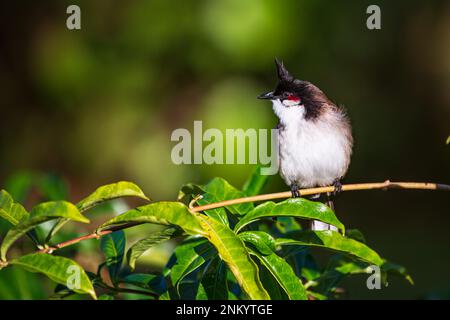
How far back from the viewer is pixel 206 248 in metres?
1.68

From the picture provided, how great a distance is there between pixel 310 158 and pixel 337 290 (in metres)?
0.81

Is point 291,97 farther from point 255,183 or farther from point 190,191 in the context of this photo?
point 190,191

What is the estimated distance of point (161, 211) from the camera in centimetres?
138

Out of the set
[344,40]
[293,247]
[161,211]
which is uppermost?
[344,40]

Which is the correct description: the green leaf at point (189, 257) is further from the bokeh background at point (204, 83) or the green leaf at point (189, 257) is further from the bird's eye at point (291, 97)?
the bokeh background at point (204, 83)

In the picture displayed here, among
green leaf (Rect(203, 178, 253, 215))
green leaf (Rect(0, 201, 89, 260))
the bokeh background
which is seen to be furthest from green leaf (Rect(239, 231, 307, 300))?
the bokeh background

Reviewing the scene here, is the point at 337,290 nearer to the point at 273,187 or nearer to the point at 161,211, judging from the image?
the point at 161,211

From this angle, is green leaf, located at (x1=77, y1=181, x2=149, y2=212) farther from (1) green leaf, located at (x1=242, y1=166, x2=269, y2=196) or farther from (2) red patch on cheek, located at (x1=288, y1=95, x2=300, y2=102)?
(2) red patch on cheek, located at (x1=288, y1=95, x2=300, y2=102)

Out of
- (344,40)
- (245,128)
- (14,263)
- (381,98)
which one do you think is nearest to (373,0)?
(344,40)

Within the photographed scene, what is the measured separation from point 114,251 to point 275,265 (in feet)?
1.72

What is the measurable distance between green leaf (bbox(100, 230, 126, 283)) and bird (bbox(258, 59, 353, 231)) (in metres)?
1.09

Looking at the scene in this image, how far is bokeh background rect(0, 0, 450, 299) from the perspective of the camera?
4461 mm

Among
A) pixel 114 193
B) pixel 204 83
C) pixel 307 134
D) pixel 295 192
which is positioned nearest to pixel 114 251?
pixel 114 193

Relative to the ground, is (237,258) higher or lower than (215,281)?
higher
